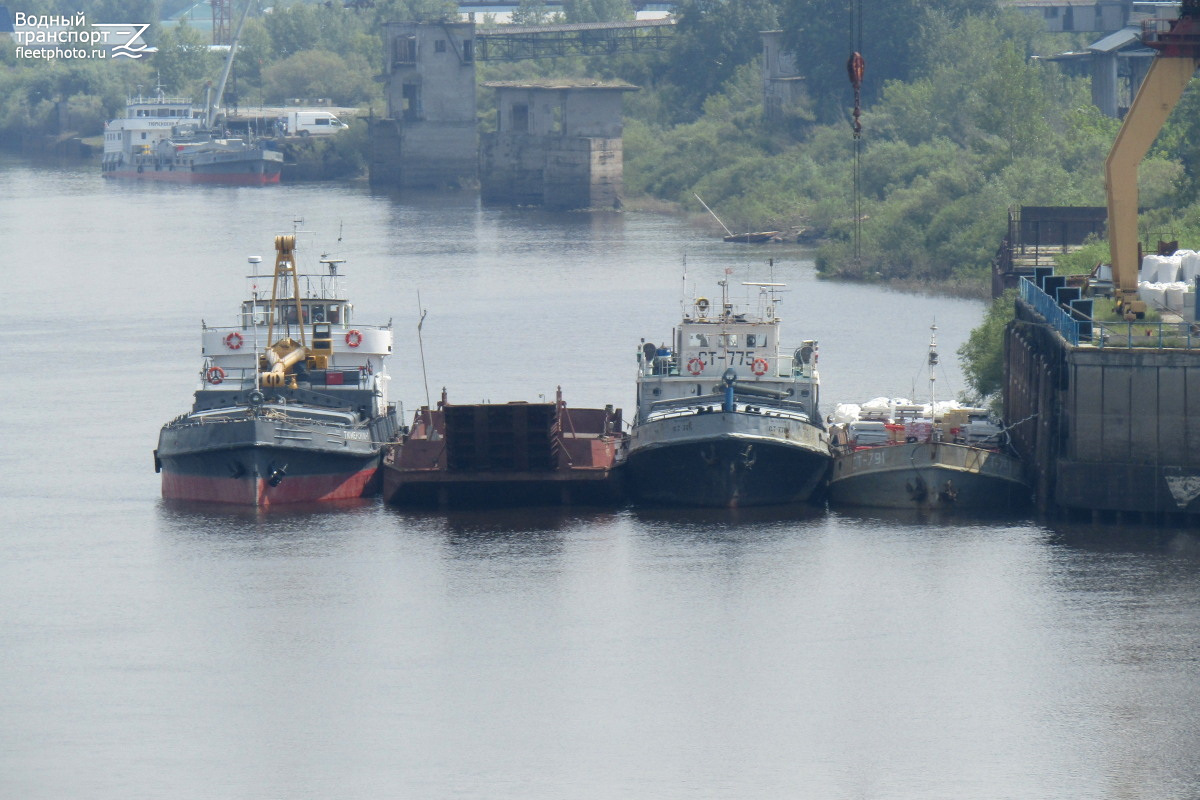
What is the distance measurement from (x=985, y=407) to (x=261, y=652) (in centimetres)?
2384

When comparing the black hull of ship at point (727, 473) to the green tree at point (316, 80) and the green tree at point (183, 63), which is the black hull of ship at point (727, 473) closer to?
the green tree at point (316, 80)

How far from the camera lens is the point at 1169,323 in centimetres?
4069

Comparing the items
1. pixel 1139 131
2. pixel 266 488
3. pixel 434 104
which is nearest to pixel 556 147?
pixel 434 104

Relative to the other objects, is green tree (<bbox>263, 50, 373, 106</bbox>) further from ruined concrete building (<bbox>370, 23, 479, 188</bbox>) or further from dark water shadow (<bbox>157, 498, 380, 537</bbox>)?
dark water shadow (<bbox>157, 498, 380, 537</bbox>)

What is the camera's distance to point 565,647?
3375 centimetres

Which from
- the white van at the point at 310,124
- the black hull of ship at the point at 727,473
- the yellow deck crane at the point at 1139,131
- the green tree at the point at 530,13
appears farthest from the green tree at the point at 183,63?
the black hull of ship at the point at 727,473

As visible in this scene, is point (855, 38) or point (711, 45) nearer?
point (855, 38)

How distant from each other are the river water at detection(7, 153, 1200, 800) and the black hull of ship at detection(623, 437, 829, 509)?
508mm

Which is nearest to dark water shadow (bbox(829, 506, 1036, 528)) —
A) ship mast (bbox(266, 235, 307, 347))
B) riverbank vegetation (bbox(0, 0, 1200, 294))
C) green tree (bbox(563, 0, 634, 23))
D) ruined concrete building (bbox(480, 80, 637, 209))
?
ship mast (bbox(266, 235, 307, 347))

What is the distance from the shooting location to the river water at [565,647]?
2833 cm

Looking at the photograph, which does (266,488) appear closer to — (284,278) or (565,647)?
(284,278)

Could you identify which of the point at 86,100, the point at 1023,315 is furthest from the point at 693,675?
the point at 86,100

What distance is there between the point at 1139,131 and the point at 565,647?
17.8 m

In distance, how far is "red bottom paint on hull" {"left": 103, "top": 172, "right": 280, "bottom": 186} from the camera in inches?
5896
